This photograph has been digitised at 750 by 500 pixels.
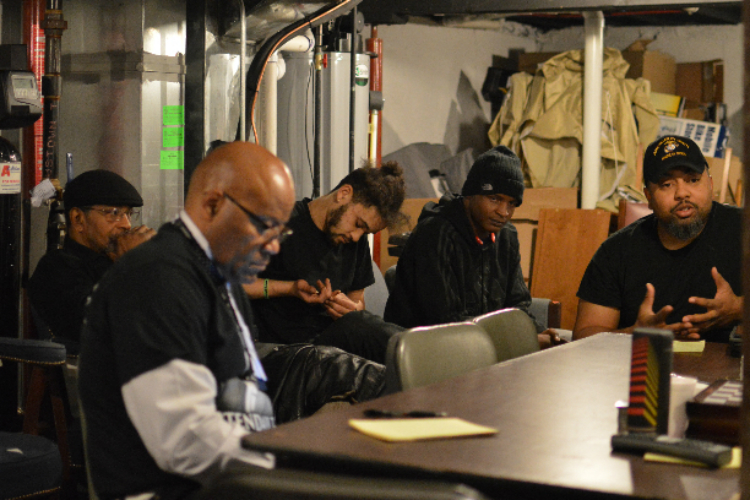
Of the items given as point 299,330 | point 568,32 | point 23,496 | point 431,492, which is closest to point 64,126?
point 299,330

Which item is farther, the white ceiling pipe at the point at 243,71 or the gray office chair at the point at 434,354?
the white ceiling pipe at the point at 243,71

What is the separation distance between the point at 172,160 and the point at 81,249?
738 millimetres

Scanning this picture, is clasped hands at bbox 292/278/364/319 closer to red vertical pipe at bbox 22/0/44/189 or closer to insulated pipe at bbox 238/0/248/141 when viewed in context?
insulated pipe at bbox 238/0/248/141

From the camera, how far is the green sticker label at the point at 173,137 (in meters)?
3.81

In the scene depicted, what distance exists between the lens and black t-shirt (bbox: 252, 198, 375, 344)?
11.0 ft

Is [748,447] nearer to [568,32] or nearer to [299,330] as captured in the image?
[299,330]

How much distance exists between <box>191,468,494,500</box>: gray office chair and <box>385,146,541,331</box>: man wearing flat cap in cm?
252

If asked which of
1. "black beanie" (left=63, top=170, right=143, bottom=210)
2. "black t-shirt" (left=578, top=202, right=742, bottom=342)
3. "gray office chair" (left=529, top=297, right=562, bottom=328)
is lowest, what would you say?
"gray office chair" (left=529, top=297, right=562, bottom=328)

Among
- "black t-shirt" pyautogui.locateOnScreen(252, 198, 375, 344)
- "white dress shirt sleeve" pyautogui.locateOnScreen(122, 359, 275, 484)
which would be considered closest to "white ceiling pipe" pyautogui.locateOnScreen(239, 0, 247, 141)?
"black t-shirt" pyautogui.locateOnScreen(252, 198, 375, 344)

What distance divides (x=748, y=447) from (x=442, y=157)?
20.4ft

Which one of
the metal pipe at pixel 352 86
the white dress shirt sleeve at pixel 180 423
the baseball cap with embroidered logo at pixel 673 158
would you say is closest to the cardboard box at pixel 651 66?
the metal pipe at pixel 352 86

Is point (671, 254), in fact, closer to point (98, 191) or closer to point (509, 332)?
point (509, 332)

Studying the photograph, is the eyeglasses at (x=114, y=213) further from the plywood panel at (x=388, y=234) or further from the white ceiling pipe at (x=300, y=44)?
the plywood panel at (x=388, y=234)

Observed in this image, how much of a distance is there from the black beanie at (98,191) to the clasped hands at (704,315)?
6.49ft
